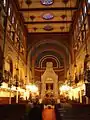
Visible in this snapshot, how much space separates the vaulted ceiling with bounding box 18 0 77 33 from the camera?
20.2m

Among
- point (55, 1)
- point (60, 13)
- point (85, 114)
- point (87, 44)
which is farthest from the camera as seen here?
point (60, 13)

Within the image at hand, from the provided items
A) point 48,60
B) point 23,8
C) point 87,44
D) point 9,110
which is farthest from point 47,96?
point 9,110

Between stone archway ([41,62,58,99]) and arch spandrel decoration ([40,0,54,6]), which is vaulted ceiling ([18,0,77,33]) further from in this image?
stone archway ([41,62,58,99])

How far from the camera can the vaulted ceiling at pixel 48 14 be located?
20250mm

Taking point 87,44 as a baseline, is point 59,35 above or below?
above

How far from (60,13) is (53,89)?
1635 cm

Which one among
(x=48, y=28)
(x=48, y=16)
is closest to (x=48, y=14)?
(x=48, y=16)

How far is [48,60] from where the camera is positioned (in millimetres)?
36938

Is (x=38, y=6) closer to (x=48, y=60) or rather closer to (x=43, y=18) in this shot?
(x=43, y=18)


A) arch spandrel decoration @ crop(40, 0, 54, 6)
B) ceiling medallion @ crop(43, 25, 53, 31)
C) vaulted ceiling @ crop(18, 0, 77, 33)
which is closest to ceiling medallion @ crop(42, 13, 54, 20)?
vaulted ceiling @ crop(18, 0, 77, 33)

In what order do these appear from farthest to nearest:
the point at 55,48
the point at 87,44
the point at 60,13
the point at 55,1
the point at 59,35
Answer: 1. the point at 55,48
2. the point at 59,35
3. the point at 60,13
4. the point at 55,1
5. the point at 87,44

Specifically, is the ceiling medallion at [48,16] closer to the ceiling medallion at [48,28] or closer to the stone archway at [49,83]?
the ceiling medallion at [48,28]

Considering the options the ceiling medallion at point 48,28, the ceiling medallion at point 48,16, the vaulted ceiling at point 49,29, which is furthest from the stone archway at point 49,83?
the ceiling medallion at point 48,16

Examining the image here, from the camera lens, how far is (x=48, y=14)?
75.5 ft
